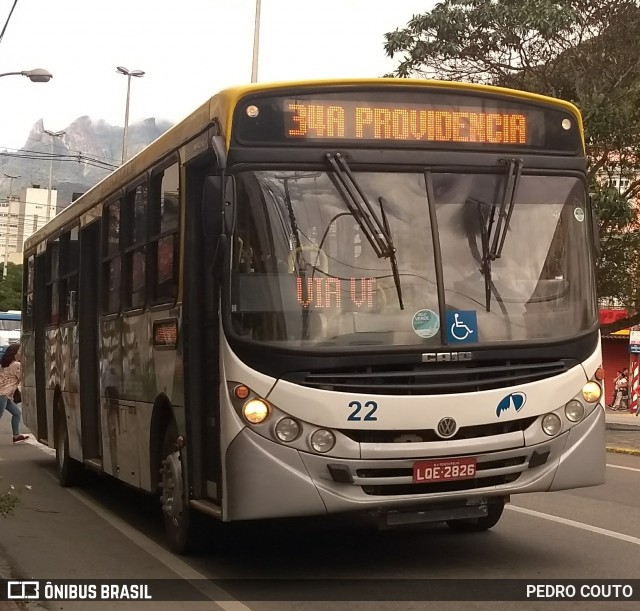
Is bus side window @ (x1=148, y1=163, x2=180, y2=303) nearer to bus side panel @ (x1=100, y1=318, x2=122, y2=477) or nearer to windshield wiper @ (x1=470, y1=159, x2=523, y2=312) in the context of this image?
bus side panel @ (x1=100, y1=318, x2=122, y2=477)

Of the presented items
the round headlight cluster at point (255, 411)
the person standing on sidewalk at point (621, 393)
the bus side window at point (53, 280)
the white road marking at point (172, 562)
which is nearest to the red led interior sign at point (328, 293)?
the round headlight cluster at point (255, 411)

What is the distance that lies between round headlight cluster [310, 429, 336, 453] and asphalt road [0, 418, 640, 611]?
34.2 inches

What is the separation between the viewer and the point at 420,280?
23.2 ft

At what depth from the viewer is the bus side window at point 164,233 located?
8070 mm

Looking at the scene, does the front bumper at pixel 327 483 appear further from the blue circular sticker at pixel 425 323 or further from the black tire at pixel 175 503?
the black tire at pixel 175 503

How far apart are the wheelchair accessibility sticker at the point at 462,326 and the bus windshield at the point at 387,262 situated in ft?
0.08

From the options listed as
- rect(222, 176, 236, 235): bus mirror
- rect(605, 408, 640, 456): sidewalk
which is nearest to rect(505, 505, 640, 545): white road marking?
rect(222, 176, 236, 235): bus mirror

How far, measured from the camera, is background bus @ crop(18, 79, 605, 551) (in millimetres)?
6867

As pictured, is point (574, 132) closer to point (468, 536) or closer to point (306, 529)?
point (468, 536)

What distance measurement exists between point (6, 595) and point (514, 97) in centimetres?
452

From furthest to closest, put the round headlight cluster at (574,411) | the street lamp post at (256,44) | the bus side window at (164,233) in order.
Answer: the street lamp post at (256,44) < the bus side window at (164,233) < the round headlight cluster at (574,411)

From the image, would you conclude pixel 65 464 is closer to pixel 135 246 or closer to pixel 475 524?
pixel 135 246

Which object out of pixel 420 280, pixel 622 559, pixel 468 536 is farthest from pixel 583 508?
pixel 420 280

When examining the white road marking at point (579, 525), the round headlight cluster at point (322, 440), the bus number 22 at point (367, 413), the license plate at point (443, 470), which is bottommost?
the white road marking at point (579, 525)
